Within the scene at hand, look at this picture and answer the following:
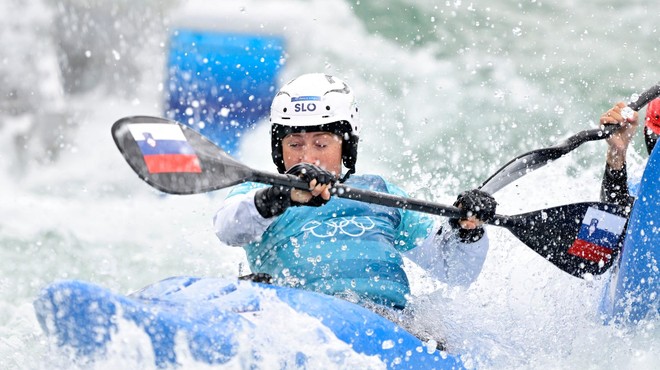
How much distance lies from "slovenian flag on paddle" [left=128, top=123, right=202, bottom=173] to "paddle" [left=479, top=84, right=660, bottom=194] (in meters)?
1.16

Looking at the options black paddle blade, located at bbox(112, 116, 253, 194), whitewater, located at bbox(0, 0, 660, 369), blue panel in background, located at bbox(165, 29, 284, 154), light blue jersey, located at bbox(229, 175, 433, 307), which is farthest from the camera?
blue panel in background, located at bbox(165, 29, 284, 154)

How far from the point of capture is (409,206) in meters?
2.77

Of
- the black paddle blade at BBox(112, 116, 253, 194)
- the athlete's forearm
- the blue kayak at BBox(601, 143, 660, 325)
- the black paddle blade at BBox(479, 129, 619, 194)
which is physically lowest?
the blue kayak at BBox(601, 143, 660, 325)

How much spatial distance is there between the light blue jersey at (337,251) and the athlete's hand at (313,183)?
13.0 inches

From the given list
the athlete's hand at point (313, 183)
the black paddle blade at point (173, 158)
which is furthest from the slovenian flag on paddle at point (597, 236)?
the black paddle blade at point (173, 158)

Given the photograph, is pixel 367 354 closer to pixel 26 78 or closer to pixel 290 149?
pixel 290 149

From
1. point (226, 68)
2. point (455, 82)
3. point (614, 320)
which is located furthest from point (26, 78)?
point (614, 320)

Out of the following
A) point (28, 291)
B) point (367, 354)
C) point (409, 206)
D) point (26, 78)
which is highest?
point (26, 78)

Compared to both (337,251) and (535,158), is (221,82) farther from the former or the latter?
(337,251)

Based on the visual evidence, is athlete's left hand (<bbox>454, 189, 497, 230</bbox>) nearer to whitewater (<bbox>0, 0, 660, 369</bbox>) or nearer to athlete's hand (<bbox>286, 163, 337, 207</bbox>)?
whitewater (<bbox>0, 0, 660, 369</bbox>)

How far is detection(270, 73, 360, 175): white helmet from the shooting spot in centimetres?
307

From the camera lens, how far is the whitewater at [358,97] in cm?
480

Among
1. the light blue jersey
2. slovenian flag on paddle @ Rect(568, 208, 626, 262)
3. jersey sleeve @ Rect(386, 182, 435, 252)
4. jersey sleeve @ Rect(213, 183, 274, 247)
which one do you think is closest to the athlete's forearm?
jersey sleeve @ Rect(213, 183, 274, 247)

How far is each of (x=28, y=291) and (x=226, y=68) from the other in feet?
7.30
